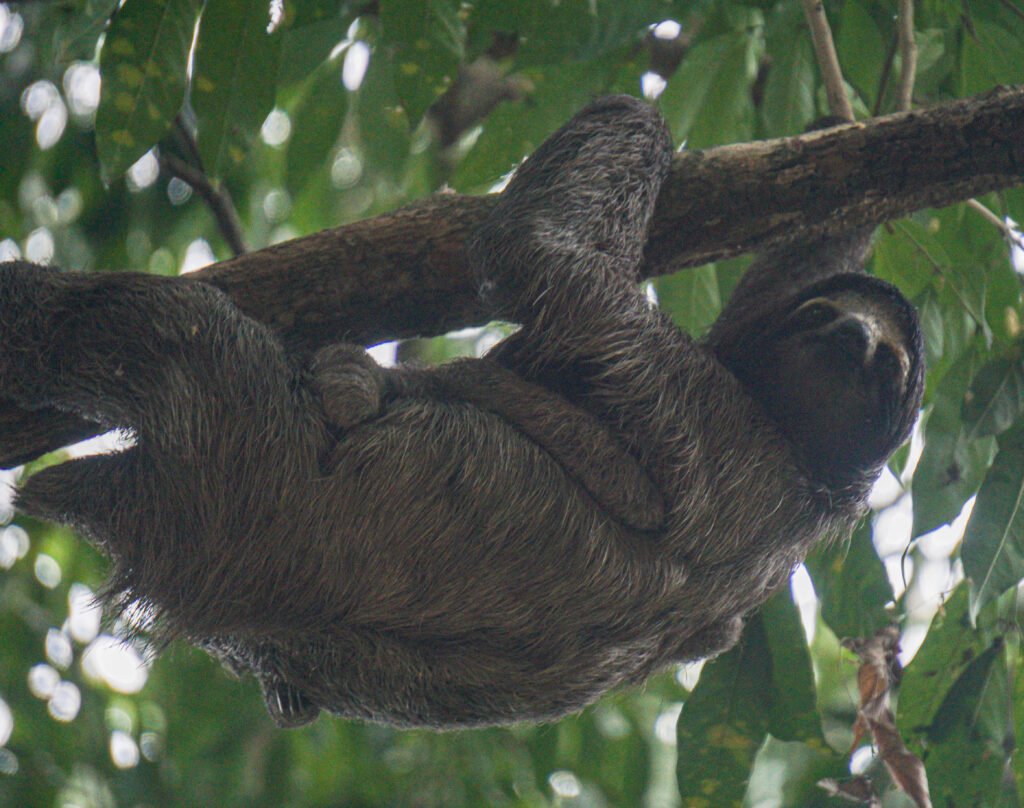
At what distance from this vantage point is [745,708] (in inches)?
221

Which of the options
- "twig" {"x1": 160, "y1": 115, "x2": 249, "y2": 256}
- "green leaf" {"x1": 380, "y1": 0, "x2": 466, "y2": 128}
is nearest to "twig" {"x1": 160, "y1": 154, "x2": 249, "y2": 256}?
"twig" {"x1": 160, "y1": 115, "x2": 249, "y2": 256}

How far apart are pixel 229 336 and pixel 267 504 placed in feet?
2.34

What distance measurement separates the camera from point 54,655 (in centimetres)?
769

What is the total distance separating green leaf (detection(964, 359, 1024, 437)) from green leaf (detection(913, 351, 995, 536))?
61 millimetres

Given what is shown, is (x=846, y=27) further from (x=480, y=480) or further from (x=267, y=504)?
(x=267, y=504)

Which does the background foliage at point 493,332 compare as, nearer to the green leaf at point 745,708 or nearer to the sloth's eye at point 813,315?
the green leaf at point 745,708

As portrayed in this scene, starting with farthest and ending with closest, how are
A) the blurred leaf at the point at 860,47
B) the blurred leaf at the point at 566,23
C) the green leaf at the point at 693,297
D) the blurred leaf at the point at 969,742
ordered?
the green leaf at the point at 693,297 → the blurred leaf at the point at 860,47 → the blurred leaf at the point at 566,23 → the blurred leaf at the point at 969,742

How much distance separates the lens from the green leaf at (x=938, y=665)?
548cm

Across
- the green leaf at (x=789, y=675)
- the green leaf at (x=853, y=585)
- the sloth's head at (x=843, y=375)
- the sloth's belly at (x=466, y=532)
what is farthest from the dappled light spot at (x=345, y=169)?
the green leaf at (x=789, y=675)

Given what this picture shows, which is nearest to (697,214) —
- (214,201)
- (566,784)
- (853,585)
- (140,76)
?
(853,585)

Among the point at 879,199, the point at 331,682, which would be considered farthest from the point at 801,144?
the point at 331,682

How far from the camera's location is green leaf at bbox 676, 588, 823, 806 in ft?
18.0

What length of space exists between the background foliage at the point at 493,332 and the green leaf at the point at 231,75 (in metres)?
0.01

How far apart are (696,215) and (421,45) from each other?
157 centimetres
